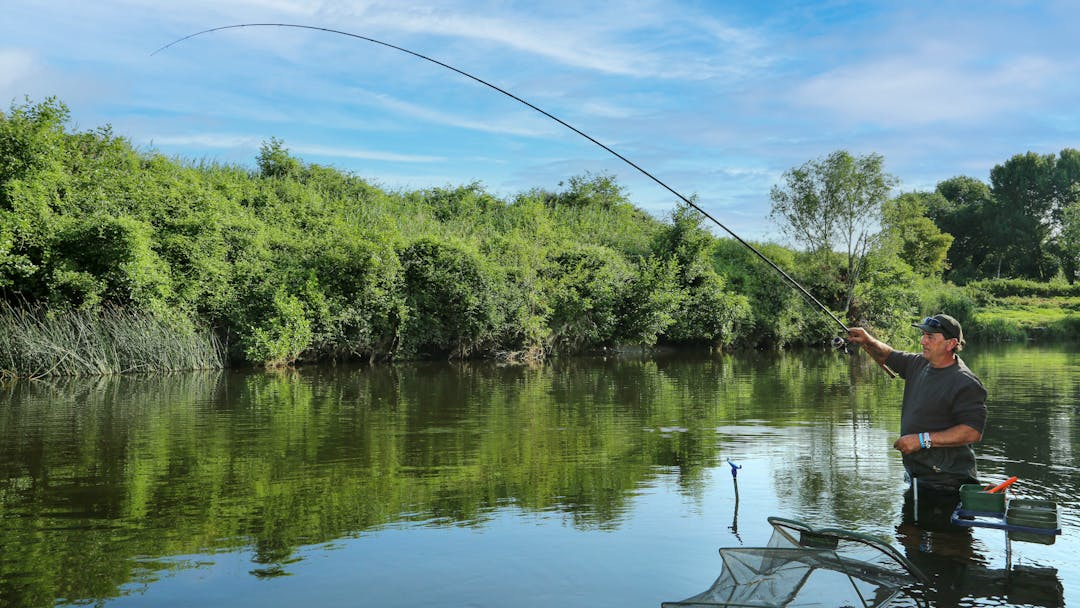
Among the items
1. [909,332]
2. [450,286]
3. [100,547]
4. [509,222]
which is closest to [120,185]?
[450,286]

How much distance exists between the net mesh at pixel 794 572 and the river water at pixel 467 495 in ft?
2.48

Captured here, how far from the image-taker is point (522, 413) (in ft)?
49.9

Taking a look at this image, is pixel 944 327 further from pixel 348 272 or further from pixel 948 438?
pixel 348 272

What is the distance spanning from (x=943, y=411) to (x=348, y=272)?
2404cm

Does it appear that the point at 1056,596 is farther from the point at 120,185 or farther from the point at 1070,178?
the point at 1070,178

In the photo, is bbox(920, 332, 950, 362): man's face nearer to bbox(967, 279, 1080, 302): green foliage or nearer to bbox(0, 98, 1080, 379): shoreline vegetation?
bbox(0, 98, 1080, 379): shoreline vegetation

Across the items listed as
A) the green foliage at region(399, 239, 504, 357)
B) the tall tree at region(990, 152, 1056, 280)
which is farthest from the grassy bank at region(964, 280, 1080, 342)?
→ the green foliage at region(399, 239, 504, 357)

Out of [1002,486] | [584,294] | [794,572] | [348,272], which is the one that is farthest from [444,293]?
[794,572]

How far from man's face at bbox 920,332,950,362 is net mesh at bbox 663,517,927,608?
1852 mm

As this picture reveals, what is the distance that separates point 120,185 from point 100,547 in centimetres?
2231

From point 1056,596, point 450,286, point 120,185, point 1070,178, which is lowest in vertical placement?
point 1056,596

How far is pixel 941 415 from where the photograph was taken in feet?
20.4

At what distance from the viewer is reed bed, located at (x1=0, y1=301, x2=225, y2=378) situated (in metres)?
21.4

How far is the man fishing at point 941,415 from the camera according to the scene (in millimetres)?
6086
